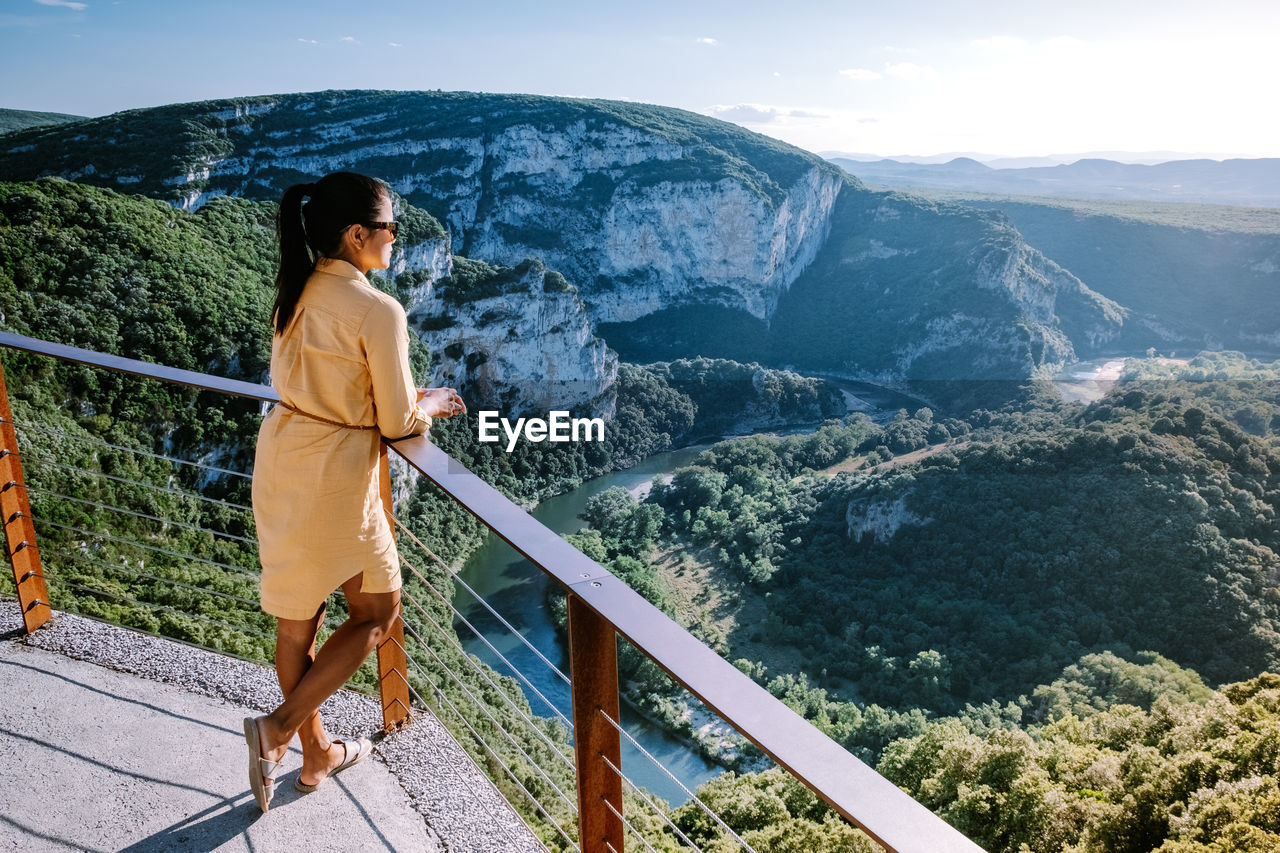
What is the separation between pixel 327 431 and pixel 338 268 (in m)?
0.32

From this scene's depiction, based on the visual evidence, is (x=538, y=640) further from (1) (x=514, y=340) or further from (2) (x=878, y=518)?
(1) (x=514, y=340)

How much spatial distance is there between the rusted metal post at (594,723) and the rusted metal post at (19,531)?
7.06ft

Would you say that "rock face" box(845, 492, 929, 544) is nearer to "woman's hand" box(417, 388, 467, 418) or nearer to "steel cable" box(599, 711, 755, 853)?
"woman's hand" box(417, 388, 467, 418)

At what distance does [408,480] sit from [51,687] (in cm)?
2468

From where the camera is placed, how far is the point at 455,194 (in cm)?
6056

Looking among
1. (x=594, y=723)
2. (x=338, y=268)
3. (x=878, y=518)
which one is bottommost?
(x=878, y=518)

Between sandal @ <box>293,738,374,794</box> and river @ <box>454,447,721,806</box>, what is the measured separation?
1306 centimetres

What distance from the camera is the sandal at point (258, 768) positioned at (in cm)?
172


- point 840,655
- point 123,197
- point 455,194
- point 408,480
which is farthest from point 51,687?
point 455,194

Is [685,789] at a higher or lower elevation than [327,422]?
lower

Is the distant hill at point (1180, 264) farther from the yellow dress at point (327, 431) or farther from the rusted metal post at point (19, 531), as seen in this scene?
the yellow dress at point (327, 431)

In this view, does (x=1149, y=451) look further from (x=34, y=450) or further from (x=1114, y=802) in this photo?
(x=34, y=450)

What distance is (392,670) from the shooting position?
7.13ft

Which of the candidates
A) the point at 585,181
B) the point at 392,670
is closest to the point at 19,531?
the point at 392,670
